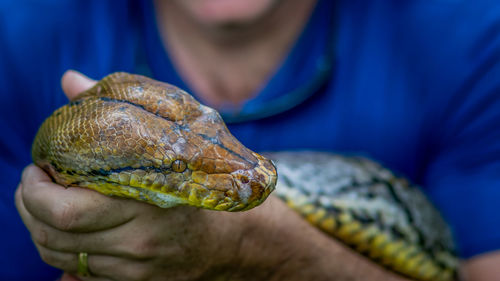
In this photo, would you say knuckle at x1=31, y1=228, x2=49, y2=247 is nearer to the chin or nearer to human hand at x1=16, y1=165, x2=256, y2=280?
human hand at x1=16, y1=165, x2=256, y2=280

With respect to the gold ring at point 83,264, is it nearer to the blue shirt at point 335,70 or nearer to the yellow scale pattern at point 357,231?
the yellow scale pattern at point 357,231

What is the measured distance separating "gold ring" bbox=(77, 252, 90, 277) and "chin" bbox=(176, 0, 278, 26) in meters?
1.16

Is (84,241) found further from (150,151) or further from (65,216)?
(150,151)

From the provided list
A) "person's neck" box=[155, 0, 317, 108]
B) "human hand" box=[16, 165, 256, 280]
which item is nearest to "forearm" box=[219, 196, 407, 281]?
"human hand" box=[16, 165, 256, 280]

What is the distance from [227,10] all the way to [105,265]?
1202mm

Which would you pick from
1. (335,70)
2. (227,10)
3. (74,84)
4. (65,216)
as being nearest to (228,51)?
(227,10)

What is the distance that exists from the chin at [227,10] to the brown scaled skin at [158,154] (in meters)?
0.93

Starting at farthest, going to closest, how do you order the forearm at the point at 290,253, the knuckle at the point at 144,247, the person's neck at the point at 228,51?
the person's neck at the point at 228,51 → the forearm at the point at 290,253 → the knuckle at the point at 144,247

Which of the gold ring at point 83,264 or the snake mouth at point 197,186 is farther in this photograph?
the gold ring at point 83,264

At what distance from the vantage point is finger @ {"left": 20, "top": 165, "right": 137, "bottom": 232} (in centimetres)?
135

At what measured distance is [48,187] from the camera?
1387 mm

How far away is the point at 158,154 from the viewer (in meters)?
1.24

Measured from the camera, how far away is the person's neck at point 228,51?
7.91ft

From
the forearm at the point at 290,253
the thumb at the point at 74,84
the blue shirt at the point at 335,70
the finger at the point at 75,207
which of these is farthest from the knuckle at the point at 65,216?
the blue shirt at the point at 335,70
